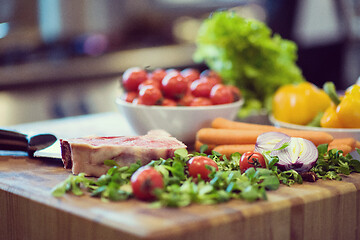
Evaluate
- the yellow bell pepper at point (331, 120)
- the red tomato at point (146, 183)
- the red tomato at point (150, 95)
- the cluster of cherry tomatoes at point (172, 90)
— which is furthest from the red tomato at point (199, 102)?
the red tomato at point (146, 183)

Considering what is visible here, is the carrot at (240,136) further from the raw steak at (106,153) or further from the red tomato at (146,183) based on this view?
the red tomato at (146,183)

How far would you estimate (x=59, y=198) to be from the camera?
1.15 meters

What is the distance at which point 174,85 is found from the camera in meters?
1.75

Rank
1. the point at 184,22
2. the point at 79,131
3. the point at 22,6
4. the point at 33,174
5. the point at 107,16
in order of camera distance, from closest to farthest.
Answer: the point at 33,174, the point at 79,131, the point at 22,6, the point at 107,16, the point at 184,22

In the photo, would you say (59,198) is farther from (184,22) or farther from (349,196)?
(184,22)

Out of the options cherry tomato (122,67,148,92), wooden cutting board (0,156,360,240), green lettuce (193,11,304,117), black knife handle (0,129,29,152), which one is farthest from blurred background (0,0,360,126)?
wooden cutting board (0,156,360,240)

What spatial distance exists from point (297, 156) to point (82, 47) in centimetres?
261

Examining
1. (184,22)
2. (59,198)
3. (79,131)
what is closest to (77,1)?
(184,22)

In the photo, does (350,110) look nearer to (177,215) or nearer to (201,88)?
(201,88)

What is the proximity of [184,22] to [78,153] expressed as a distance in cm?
303

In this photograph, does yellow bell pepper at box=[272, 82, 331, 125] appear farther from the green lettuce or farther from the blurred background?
the blurred background

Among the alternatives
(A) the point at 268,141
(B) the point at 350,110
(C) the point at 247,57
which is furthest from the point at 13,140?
(C) the point at 247,57

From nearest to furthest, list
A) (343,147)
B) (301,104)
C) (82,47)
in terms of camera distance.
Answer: (343,147) < (301,104) < (82,47)

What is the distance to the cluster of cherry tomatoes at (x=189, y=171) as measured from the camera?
3.58 feet
